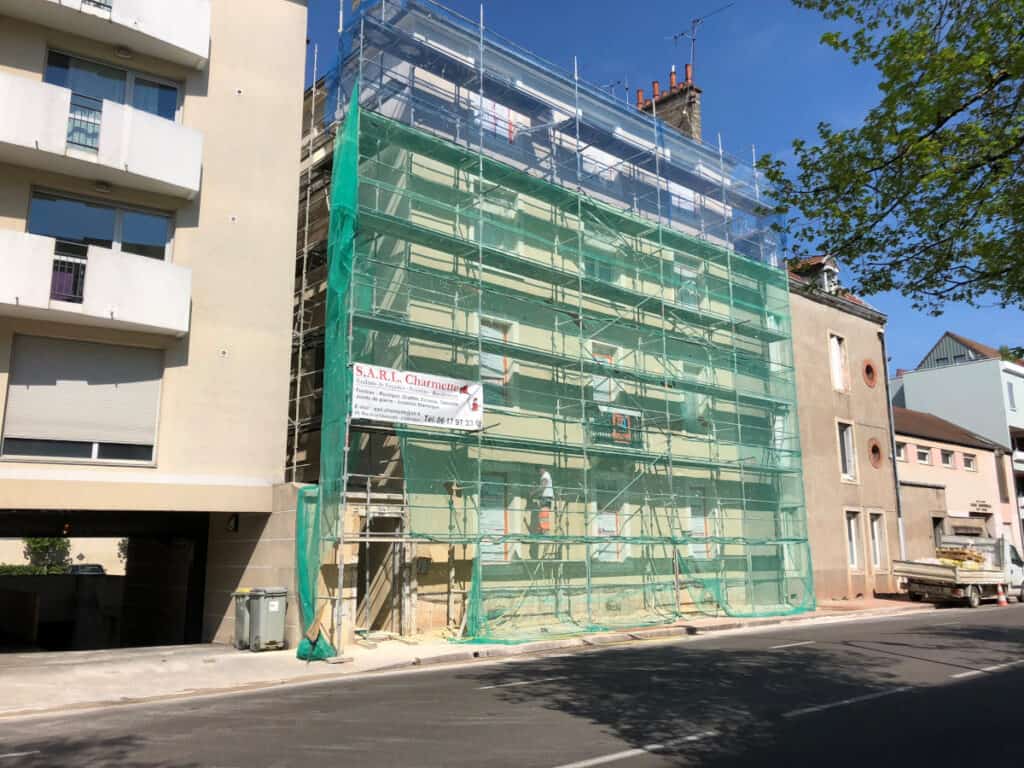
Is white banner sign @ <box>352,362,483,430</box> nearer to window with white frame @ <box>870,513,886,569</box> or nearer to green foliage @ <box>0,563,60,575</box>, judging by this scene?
window with white frame @ <box>870,513,886,569</box>

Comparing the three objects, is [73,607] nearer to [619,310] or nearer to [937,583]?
[619,310]

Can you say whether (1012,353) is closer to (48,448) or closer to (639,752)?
(639,752)

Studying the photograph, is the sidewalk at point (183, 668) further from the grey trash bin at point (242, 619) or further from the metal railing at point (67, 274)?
the metal railing at point (67, 274)

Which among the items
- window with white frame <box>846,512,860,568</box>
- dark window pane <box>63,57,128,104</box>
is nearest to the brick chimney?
window with white frame <box>846,512,860,568</box>

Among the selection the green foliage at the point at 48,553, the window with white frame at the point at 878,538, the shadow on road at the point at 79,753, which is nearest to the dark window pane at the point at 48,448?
the shadow on road at the point at 79,753

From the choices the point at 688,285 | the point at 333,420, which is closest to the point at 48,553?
the point at 333,420

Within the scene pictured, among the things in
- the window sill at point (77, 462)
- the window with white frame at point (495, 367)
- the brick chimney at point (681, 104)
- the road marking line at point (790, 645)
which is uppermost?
the brick chimney at point (681, 104)

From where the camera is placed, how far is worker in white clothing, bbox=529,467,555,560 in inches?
720

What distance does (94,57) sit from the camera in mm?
15258

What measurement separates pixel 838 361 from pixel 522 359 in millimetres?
15584

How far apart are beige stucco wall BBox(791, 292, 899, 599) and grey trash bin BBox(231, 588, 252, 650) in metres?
18.2

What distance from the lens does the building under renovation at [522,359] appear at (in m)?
16.3

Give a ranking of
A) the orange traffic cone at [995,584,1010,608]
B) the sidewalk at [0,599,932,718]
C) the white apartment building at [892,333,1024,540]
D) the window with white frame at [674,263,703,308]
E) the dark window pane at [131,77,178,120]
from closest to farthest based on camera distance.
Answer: the sidewalk at [0,599,932,718]
the dark window pane at [131,77,178,120]
the window with white frame at [674,263,703,308]
the orange traffic cone at [995,584,1010,608]
the white apartment building at [892,333,1024,540]

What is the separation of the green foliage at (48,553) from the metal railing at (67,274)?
36.3m
